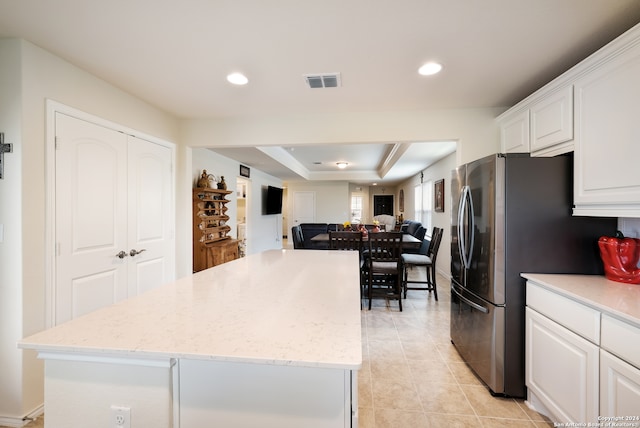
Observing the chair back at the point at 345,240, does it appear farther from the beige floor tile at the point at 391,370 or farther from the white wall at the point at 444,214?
the white wall at the point at 444,214

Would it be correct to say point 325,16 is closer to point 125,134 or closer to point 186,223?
point 125,134

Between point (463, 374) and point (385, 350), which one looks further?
point (385, 350)

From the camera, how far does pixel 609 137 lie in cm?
153

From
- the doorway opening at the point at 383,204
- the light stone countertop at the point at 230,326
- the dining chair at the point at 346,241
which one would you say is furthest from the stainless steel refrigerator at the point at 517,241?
the doorway opening at the point at 383,204

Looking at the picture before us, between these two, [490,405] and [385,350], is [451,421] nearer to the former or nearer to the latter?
[490,405]

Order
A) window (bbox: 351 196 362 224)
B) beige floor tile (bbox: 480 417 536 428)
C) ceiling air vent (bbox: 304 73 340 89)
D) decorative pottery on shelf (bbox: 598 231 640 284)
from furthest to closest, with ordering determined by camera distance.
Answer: window (bbox: 351 196 362 224), ceiling air vent (bbox: 304 73 340 89), beige floor tile (bbox: 480 417 536 428), decorative pottery on shelf (bbox: 598 231 640 284)

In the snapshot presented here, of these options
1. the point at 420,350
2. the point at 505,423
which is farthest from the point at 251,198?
the point at 505,423

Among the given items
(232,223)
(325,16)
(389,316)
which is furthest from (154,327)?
(232,223)

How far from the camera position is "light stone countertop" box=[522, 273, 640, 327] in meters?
1.22

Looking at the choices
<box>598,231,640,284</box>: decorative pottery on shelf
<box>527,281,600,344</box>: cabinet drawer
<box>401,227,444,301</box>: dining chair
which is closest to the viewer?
<box>527,281,600,344</box>: cabinet drawer

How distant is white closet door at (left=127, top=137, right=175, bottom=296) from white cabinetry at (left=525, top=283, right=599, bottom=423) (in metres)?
3.14

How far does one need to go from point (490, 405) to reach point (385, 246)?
1883 millimetres

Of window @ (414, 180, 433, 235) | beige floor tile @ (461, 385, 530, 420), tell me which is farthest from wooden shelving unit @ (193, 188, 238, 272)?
window @ (414, 180, 433, 235)

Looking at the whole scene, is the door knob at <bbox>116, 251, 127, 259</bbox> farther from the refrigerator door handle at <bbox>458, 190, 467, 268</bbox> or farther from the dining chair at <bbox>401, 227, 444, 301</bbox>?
the dining chair at <bbox>401, 227, 444, 301</bbox>
